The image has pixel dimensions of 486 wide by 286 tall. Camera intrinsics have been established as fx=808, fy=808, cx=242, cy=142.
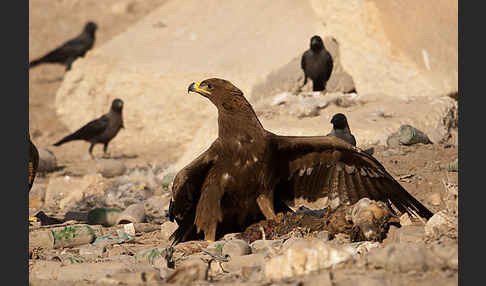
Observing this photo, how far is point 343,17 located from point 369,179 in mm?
6124

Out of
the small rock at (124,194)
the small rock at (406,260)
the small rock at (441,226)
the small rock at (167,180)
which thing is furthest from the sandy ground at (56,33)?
the small rock at (406,260)

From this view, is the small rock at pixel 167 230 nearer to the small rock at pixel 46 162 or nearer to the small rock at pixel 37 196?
the small rock at pixel 37 196

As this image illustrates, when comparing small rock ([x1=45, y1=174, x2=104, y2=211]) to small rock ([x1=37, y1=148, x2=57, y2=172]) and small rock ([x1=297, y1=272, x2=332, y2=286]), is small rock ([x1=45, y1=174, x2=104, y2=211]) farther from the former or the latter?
small rock ([x1=297, y1=272, x2=332, y2=286])

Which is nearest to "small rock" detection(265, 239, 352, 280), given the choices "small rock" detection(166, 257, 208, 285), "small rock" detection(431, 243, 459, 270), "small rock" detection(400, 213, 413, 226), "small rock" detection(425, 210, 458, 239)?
"small rock" detection(166, 257, 208, 285)

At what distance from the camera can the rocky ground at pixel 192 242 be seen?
12.1ft

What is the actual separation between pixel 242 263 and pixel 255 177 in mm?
1180

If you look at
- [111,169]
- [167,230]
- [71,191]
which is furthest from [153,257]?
[111,169]

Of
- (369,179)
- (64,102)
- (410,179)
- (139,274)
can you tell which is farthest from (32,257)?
(64,102)

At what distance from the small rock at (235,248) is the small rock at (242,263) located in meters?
0.08

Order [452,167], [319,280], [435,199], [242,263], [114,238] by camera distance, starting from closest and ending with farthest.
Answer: [319,280]
[242,263]
[114,238]
[435,199]
[452,167]

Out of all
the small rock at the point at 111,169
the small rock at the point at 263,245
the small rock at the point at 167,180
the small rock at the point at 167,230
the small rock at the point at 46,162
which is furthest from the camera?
the small rock at the point at 46,162

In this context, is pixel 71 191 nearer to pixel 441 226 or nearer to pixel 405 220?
pixel 405 220

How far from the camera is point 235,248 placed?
5.01 metres

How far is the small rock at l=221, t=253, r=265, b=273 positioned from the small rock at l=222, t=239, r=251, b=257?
84 mm
